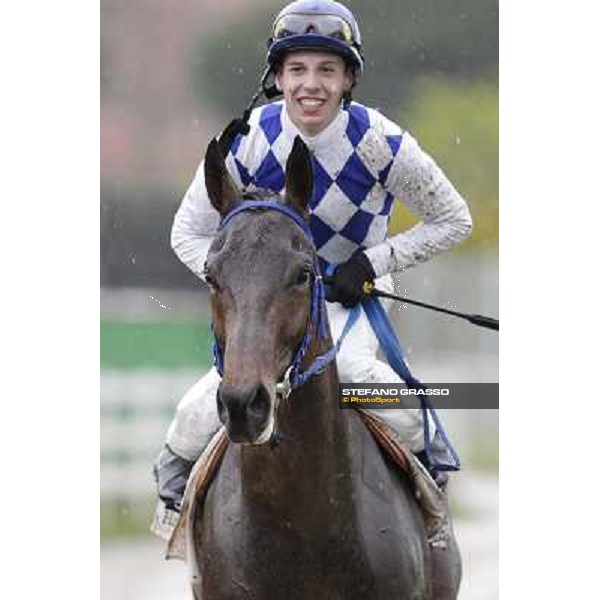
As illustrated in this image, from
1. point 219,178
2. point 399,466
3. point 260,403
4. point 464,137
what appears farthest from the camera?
point 464,137

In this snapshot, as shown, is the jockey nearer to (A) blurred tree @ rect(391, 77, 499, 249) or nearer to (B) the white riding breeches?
(B) the white riding breeches

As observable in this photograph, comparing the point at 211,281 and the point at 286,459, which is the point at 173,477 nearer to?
the point at 286,459

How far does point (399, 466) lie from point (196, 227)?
2.86ft

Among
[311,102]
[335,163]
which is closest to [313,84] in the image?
[311,102]

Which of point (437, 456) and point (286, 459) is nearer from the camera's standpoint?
point (286, 459)

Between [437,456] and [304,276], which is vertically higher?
[304,276]

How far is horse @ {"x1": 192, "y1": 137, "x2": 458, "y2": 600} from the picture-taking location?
8.25 ft

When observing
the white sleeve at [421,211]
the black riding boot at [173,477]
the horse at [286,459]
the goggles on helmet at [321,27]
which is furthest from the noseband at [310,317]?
the black riding boot at [173,477]

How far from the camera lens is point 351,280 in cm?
323

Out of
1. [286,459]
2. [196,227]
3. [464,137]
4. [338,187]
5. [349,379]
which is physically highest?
[464,137]

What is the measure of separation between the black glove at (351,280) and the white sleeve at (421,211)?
54 millimetres

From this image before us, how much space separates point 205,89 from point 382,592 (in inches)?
71.3

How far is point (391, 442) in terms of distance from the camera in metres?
3.17
